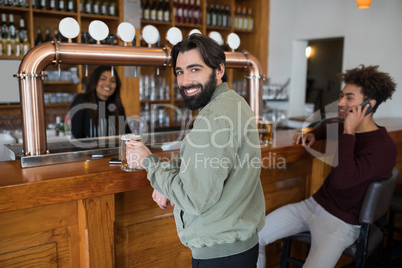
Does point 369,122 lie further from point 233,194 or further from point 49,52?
point 49,52

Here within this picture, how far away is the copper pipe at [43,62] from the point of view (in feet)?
4.90

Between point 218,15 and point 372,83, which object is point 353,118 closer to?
point 372,83

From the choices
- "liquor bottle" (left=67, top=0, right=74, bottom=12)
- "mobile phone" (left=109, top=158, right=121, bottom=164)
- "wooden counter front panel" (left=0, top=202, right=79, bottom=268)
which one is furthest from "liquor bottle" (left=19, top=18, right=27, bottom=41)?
"wooden counter front panel" (left=0, top=202, right=79, bottom=268)

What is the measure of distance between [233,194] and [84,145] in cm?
96

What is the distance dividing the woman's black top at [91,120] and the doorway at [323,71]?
5777 mm

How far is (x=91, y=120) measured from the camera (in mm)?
2787

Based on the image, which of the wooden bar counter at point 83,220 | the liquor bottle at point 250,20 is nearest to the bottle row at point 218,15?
the liquor bottle at point 250,20

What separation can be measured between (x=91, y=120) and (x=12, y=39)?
1.77 metres

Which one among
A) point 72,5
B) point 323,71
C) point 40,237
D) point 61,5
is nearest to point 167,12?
point 72,5

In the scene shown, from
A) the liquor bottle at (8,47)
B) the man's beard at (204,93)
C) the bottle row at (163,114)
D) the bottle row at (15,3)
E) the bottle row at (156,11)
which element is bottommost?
the bottle row at (163,114)

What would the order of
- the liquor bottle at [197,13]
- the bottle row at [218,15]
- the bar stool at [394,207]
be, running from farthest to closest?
the bottle row at [218,15]
the liquor bottle at [197,13]
the bar stool at [394,207]

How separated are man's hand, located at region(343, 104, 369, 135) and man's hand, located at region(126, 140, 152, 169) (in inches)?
42.1

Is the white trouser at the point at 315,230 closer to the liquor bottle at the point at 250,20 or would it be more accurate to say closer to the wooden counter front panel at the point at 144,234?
the wooden counter front panel at the point at 144,234

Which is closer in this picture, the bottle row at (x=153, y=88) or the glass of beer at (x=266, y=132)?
the glass of beer at (x=266, y=132)
